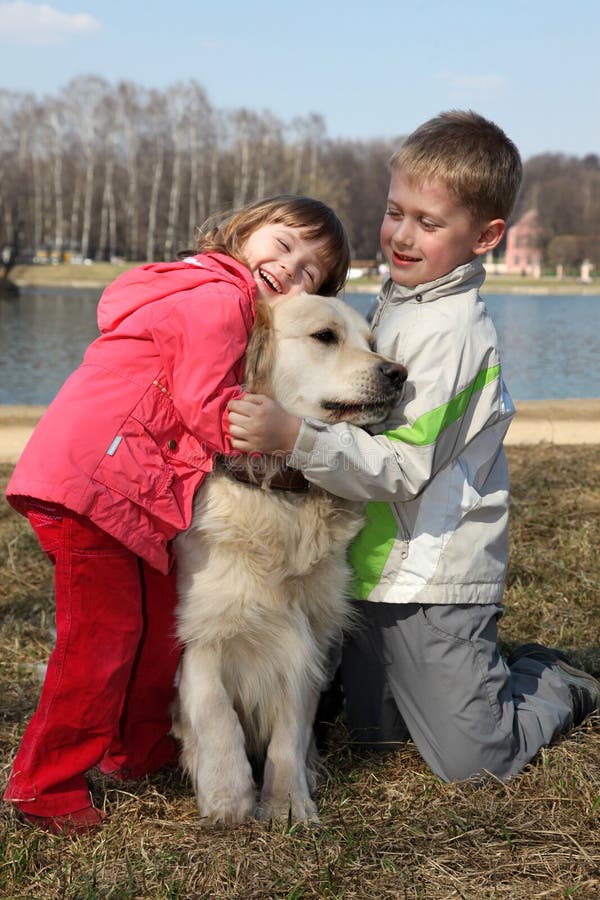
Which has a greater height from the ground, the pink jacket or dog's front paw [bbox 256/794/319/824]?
the pink jacket

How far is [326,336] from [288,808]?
1356 millimetres

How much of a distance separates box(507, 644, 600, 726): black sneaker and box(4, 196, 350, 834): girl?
136 centimetres

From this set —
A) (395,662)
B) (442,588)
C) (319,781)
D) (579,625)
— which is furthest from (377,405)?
(579,625)

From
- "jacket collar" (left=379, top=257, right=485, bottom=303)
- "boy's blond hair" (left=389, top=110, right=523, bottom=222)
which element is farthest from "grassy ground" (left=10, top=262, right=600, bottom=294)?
"jacket collar" (left=379, top=257, right=485, bottom=303)

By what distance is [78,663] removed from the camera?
2.64m

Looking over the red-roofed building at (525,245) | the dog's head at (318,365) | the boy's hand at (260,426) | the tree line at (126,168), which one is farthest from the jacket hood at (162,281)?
the red-roofed building at (525,245)

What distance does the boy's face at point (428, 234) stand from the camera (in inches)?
120

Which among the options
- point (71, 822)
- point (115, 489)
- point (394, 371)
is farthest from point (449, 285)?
point (71, 822)

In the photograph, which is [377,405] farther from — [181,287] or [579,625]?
[579,625]

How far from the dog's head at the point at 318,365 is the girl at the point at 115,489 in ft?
0.30

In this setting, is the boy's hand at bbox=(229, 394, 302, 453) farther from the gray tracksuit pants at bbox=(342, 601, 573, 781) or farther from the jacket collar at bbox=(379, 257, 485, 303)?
the gray tracksuit pants at bbox=(342, 601, 573, 781)

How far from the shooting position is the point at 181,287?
2742 mm

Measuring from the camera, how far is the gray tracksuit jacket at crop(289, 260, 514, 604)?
9.08 ft

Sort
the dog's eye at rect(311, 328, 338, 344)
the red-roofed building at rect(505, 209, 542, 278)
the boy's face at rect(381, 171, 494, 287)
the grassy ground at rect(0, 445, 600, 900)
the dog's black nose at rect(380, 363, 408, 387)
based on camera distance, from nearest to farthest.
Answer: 1. the grassy ground at rect(0, 445, 600, 900)
2. the dog's black nose at rect(380, 363, 408, 387)
3. the dog's eye at rect(311, 328, 338, 344)
4. the boy's face at rect(381, 171, 494, 287)
5. the red-roofed building at rect(505, 209, 542, 278)
